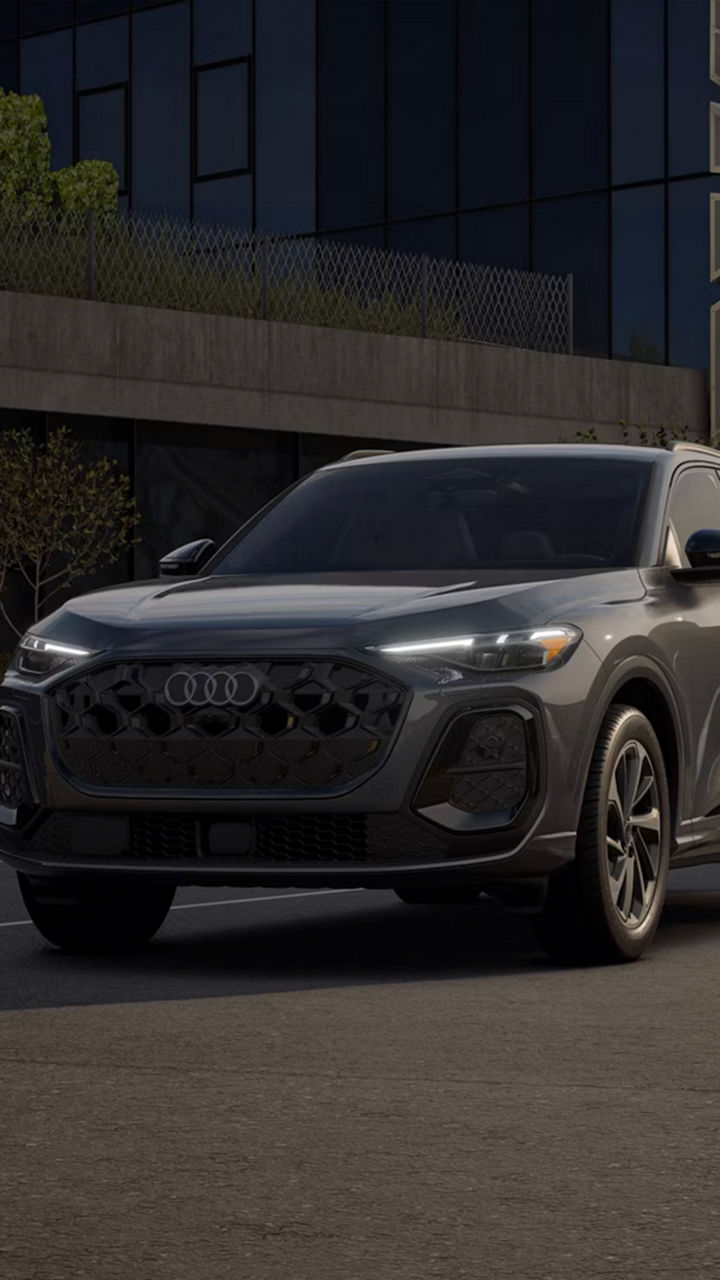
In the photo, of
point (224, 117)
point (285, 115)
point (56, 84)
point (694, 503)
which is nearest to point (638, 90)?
point (285, 115)

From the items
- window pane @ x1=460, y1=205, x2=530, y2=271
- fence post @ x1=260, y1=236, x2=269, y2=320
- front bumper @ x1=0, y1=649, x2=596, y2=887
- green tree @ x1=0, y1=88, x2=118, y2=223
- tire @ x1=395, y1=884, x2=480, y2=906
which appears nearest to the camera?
front bumper @ x1=0, y1=649, x2=596, y2=887

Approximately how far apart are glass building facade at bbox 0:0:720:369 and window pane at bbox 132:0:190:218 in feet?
0.12

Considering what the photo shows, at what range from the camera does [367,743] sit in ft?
26.6

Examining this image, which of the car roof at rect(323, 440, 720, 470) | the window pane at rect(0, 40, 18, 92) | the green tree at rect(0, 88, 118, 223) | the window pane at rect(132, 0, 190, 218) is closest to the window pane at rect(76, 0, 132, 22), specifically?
the window pane at rect(132, 0, 190, 218)

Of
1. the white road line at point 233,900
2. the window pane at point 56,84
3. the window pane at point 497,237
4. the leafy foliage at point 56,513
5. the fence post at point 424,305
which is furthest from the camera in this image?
the window pane at point 56,84

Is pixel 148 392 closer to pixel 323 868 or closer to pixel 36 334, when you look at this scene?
pixel 36 334

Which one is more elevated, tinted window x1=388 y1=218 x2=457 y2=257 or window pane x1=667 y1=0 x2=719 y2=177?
window pane x1=667 y1=0 x2=719 y2=177

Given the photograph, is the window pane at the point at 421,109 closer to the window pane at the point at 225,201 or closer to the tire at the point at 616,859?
the window pane at the point at 225,201

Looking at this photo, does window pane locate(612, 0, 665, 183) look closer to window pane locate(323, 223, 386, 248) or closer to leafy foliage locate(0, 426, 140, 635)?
window pane locate(323, 223, 386, 248)

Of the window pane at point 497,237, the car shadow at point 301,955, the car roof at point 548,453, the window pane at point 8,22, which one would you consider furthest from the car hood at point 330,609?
the window pane at point 8,22

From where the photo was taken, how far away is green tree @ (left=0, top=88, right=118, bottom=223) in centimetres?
3700

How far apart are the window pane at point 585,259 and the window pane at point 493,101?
3.16ft

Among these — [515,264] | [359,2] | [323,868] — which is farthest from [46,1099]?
[359,2]

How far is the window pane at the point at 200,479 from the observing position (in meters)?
29.4
